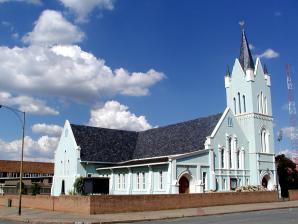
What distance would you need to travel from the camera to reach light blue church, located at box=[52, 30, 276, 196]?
164ft

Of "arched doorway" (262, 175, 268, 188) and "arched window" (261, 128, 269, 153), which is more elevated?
"arched window" (261, 128, 269, 153)

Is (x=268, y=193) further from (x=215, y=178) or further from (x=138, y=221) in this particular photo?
(x=138, y=221)

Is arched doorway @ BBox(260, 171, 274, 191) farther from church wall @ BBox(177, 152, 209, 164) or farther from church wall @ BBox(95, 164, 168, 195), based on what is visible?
church wall @ BBox(95, 164, 168, 195)

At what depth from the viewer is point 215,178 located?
51.0 metres

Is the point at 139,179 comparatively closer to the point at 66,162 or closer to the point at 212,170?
the point at 212,170

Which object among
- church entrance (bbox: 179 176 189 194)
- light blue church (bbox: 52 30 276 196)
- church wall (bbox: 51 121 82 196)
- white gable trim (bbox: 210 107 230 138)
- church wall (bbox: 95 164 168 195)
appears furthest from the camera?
church wall (bbox: 51 121 82 196)

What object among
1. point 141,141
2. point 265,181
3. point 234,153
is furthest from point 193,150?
point 141,141

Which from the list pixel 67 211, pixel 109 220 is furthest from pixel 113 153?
pixel 109 220

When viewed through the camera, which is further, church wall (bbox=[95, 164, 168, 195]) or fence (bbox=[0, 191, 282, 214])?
church wall (bbox=[95, 164, 168, 195])

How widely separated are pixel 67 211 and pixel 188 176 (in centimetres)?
1757

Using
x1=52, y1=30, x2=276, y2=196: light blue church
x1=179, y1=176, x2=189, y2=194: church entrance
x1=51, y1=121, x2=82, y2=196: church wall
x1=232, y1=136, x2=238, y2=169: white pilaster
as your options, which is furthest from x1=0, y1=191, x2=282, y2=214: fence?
x1=51, y1=121, x2=82, y2=196: church wall

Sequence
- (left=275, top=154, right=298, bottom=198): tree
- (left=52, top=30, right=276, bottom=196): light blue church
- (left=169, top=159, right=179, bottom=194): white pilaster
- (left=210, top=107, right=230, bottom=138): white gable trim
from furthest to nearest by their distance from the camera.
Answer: (left=275, top=154, right=298, bottom=198): tree < (left=210, top=107, right=230, bottom=138): white gable trim < (left=52, top=30, right=276, bottom=196): light blue church < (left=169, top=159, right=179, bottom=194): white pilaster

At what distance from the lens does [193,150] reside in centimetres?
5212

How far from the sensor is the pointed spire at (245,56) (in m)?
61.2
